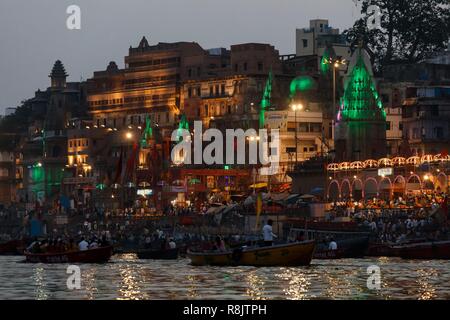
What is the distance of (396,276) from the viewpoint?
197 feet

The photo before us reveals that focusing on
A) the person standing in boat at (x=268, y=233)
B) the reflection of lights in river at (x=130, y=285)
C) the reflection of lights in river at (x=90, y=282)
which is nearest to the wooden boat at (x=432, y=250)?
the person standing in boat at (x=268, y=233)

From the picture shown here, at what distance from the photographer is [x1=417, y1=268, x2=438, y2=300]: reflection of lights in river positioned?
4988cm

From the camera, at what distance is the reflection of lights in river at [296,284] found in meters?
50.2

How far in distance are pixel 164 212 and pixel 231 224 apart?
51.9ft

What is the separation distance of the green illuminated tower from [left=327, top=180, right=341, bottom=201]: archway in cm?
423

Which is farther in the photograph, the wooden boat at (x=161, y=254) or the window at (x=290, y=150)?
the window at (x=290, y=150)

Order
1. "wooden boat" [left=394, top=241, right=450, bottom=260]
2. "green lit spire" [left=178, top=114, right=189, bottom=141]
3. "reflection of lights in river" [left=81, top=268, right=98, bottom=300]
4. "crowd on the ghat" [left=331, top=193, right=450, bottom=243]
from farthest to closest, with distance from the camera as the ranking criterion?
"green lit spire" [left=178, top=114, right=189, bottom=141], "crowd on the ghat" [left=331, top=193, right=450, bottom=243], "wooden boat" [left=394, top=241, right=450, bottom=260], "reflection of lights in river" [left=81, top=268, right=98, bottom=300]

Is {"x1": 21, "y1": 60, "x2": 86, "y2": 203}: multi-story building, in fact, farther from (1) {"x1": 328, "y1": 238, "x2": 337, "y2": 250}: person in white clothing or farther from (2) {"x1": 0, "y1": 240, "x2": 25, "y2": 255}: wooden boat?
(1) {"x1": 328, "y1": 238, "x2": 337, "y2": 250}: person in white clothing

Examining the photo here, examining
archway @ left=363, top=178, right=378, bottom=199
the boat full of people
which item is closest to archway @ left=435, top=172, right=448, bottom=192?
archway @ left=363, top=178, right=378, bottom=199

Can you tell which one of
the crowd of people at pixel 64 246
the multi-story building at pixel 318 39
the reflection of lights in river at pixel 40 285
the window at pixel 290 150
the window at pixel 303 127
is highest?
the multi-story building at pixel 318 39

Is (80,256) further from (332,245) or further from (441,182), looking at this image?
(441,182)

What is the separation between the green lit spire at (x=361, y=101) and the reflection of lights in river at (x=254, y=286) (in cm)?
5600

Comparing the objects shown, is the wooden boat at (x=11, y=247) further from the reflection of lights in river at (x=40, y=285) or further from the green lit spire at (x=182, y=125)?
the green lit spire at (x=182, y=125)
